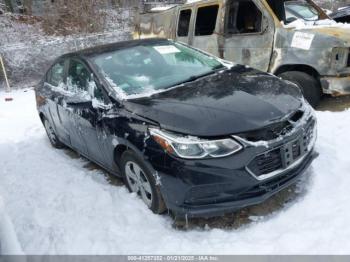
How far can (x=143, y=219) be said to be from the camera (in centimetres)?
347

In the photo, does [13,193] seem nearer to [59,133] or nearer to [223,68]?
[59,133]

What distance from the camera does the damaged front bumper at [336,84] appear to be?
5.12 metres

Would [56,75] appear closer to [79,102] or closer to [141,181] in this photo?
[79,102]

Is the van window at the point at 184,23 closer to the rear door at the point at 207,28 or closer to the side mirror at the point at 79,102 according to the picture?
the rear door at the point at 207,28

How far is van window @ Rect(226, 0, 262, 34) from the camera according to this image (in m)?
6.11

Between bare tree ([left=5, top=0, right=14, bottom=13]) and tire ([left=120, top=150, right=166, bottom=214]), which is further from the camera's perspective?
bare tree ([left=5, top=0, right=14, bottom=13])

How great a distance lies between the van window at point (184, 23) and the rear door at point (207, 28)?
0.26 m

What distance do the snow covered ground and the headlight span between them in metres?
0.77

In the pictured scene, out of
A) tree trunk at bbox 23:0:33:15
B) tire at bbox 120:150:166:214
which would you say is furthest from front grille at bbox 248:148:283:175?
tree trunk at bbox 23:0:33:15

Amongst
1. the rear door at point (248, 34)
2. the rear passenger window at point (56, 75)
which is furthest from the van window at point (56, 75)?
the rear door at point (248, 34)

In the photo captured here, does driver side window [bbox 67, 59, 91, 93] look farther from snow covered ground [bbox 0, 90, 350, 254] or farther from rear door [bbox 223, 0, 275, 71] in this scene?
rear door [bbox 223, 0, 275, 71]

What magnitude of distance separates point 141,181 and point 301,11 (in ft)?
15.0

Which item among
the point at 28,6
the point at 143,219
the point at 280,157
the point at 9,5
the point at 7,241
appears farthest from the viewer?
the point at 9,5

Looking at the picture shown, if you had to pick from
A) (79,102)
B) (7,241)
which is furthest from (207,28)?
(7,241)
